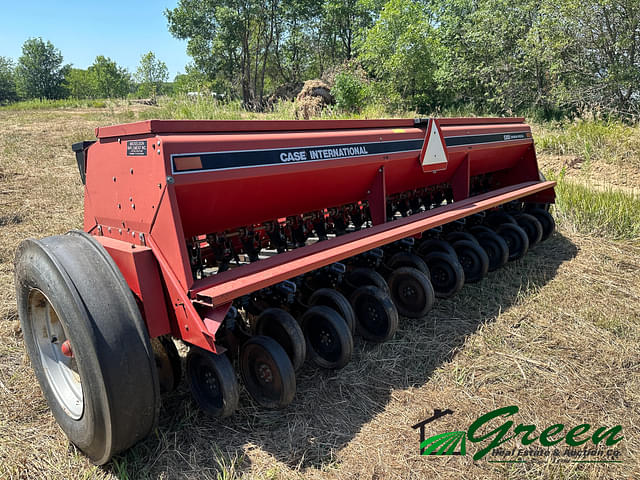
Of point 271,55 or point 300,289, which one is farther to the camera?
point 271,55

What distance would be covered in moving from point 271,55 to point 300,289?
32.9 meters

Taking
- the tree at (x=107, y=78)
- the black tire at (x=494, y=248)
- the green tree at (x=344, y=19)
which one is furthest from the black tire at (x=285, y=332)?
the tree at (x=107, y=78)

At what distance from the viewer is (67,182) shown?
26.5 feet

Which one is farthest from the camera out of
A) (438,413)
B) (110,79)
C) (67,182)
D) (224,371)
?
(110,79)

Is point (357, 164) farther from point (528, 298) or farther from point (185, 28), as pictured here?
point (185, 28)

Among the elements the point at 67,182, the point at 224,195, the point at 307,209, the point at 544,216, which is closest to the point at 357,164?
the point at 307,209

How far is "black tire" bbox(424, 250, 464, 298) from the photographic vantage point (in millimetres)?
3576

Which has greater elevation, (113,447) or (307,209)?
(307,209)

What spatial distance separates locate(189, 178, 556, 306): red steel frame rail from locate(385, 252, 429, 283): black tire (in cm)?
29

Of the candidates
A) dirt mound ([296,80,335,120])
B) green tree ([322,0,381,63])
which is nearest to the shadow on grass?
dirt mound ([296,80,335,120])

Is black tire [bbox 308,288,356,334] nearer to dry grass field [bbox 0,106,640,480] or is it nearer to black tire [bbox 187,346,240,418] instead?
dry grass field [bbox 0,106,640,480]

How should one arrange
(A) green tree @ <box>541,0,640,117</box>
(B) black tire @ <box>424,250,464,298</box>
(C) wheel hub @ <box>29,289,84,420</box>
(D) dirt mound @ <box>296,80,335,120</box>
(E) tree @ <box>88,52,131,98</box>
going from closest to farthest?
(C) wheel hub @ <box>29,289,84,420</box>, (B) black tire @ <box>424,250,464,298</box>, (A) green tree @ <box>541,0,640,117</box>, (D) dirt mound @ <box>296,80,335,120</box>, (E) tree @ <box>88,52,131,98</box>

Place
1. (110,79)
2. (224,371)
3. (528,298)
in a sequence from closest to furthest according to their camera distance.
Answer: (224,371) < (528,298) < (110,79)

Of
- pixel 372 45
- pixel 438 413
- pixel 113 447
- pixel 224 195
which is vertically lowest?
pixel 438 413
